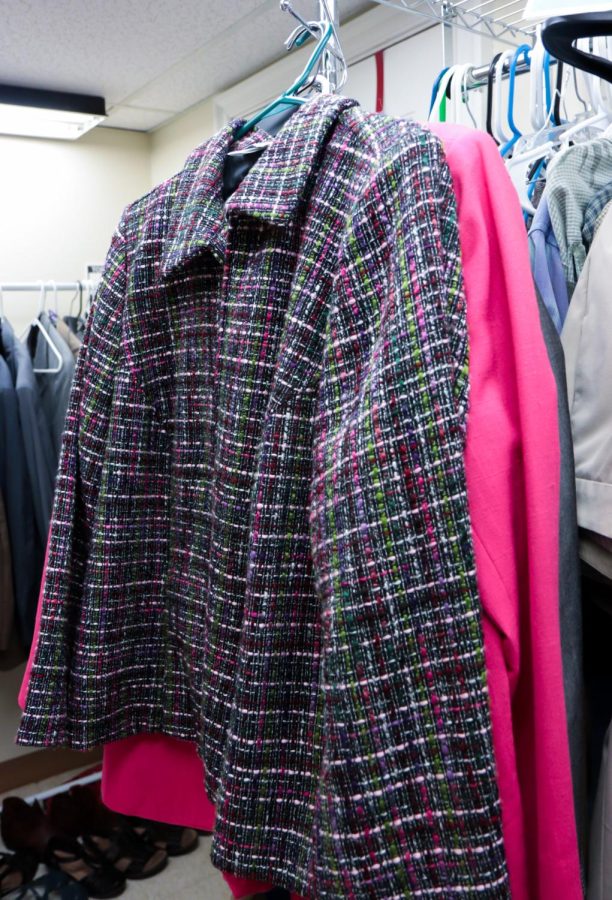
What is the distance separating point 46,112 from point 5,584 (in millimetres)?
1404

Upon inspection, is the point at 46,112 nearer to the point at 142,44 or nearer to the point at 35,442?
the point at 142,44

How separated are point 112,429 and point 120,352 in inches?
3.2

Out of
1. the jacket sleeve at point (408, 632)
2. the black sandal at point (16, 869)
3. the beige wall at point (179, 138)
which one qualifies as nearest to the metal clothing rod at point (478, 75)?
the jacket sleeve at point (408, 632)

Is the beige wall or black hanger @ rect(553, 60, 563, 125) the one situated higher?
the beige wall

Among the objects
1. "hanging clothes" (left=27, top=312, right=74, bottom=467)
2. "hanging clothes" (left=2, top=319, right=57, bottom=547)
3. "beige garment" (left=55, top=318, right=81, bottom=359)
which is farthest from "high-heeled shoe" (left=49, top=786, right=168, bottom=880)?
"beige garment" (left=55, top=318, right=81, bottom=359)

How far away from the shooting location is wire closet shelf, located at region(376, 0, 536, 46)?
1040 millimetres

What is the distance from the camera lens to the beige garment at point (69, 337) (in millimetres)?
1710

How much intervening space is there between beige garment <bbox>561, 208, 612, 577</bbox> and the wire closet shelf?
438mm

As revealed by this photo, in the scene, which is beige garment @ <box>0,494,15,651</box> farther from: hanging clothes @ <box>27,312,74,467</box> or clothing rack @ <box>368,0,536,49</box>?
clothing rack @ <box>368,0,536,49</box>

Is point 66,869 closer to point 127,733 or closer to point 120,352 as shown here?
point 127,733

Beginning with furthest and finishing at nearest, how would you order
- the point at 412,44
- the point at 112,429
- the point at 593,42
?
the point at 412,44 → the point at 593,42 → the point at 112,429

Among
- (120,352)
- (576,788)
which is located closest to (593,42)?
(120,352)

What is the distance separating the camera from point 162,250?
27.1 inches

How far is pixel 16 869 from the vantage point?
1.61 metres
